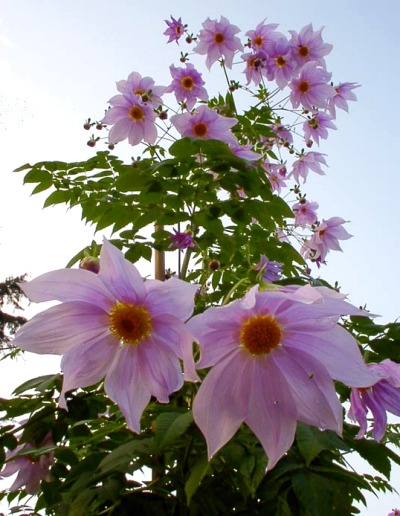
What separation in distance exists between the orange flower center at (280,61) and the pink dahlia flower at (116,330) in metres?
1.32

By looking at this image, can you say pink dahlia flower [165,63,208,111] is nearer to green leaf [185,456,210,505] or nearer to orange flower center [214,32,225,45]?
orange flower center [214,32,225,45]

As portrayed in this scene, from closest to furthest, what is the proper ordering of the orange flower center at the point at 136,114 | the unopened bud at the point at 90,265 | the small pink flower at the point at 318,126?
1. the unopened bud at the point at 90,265
2. the orange flower center at the point at 136,114
3. the small pink flower at the point at 318,126

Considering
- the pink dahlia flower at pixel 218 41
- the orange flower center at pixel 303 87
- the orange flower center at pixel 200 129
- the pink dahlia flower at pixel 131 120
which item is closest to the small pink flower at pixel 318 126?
the orange flower center at pixel 303 87

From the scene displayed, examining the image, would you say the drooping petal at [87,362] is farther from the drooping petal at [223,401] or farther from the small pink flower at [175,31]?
the small pink flower at [175,31]

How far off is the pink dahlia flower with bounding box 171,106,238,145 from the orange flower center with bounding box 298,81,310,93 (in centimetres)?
51

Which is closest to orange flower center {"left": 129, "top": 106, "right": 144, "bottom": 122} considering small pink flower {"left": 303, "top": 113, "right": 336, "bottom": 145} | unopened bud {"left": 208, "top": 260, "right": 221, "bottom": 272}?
unopened bud {"left": 208, "top": 260, "right": 221, "bottom": 272}

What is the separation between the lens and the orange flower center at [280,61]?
1.80m

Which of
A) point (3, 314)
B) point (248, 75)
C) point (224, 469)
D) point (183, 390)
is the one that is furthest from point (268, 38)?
point (3, 314)

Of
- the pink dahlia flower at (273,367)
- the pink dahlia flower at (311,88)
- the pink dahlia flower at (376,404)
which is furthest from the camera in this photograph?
the pink dahlia flower at (311,88)

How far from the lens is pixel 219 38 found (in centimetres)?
191

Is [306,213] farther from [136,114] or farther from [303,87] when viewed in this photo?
[136,114]

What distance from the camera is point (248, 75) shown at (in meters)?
1.89

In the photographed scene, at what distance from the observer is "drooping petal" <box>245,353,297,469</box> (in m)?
0.61

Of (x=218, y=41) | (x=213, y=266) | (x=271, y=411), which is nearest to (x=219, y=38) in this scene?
(x=218, y=41)
